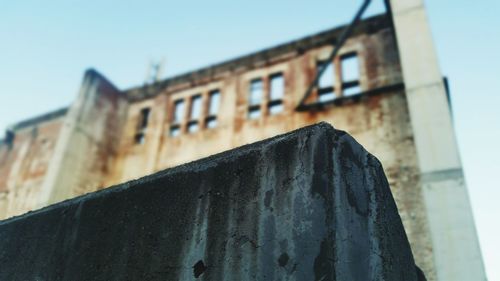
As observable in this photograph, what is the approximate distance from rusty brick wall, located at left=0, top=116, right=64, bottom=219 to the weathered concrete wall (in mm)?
11914

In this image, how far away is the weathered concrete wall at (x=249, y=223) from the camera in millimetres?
1221

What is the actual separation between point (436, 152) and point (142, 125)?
879 centimetres

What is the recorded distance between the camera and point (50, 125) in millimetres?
14344

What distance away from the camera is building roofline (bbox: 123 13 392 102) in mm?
10352

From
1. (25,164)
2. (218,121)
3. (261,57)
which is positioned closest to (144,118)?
(218,121)

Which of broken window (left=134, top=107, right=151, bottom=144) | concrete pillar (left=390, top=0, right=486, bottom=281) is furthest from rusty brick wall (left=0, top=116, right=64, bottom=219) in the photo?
concrete pillar (left=390, top=0, right=486, bottom=281)

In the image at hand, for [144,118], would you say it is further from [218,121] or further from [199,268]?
[199,268]

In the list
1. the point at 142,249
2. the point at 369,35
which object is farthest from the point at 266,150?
the point at 369,35

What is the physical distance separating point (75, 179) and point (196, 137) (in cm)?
352

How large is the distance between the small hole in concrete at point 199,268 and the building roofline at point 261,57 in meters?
9.91

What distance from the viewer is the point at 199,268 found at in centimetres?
137

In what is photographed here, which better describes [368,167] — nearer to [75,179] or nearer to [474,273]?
[474,273]

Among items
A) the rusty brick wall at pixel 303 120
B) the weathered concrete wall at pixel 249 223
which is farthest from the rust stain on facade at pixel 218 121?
the weathered concrete wall at pixel 249 223

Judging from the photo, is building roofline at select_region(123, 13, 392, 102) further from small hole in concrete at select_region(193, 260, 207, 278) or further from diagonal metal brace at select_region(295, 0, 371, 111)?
small hole in concrete at select_region(193, 260, 207, 278)
